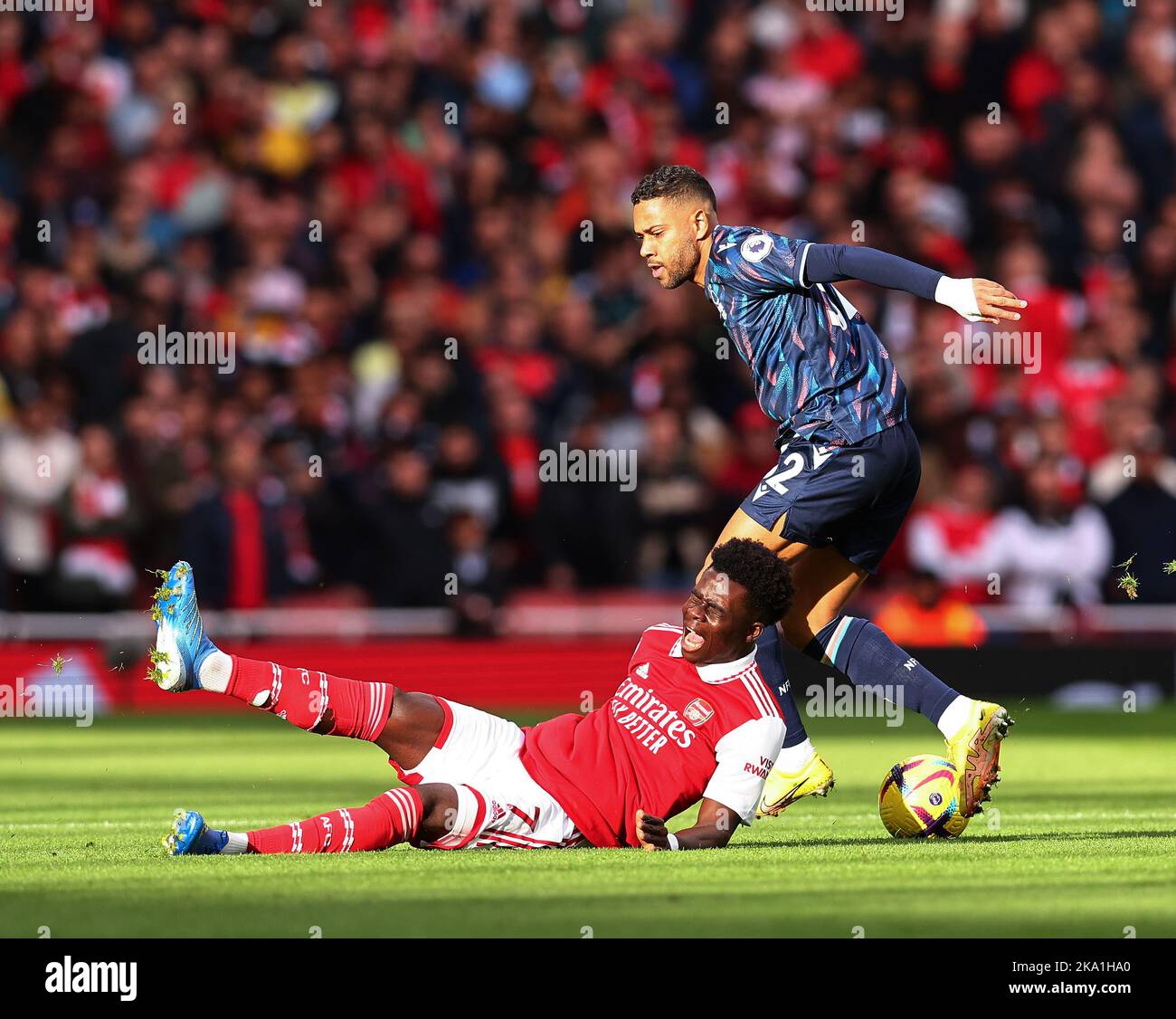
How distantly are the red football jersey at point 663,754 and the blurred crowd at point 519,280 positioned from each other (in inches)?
316

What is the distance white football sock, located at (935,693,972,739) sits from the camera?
789 cm

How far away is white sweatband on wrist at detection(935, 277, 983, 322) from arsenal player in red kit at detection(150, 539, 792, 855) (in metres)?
1.06

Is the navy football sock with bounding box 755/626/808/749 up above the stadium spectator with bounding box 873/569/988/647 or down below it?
above

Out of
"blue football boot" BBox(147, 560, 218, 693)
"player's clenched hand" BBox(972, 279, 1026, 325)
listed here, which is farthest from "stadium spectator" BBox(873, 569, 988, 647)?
"blue football boot" BBox(147, 560, 218, 693)

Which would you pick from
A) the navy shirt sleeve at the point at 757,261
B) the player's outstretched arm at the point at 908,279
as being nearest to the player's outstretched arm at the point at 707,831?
the player's outstretched arm at the point at 908,279

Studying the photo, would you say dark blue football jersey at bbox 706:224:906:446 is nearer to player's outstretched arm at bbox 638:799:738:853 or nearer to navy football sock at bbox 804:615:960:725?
navy football sock at bbox 804:615:960:725

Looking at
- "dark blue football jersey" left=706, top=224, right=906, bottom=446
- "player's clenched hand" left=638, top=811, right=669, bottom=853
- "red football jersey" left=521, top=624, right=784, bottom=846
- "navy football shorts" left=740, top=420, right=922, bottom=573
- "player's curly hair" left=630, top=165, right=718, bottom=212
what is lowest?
"player's clenched hand" left=638, top=811, right=669, bottom=853

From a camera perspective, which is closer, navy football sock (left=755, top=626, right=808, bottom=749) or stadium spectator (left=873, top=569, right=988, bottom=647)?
navy football sock (left=755, top=626, right=808, bottom=749)

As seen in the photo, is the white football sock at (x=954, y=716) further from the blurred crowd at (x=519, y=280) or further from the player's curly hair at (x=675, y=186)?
the blurred crowd at (x=519, y=280)

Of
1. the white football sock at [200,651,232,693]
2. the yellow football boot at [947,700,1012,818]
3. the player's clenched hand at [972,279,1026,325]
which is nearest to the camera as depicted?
the white football sock at [200,651,232,693]

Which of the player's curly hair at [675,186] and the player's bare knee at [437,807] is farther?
the player's curly hair at [675,186]

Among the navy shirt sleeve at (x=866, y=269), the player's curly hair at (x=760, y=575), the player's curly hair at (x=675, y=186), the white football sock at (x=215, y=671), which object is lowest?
the white football sock at (x=215, y=671)

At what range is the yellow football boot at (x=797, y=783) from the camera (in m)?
8.35

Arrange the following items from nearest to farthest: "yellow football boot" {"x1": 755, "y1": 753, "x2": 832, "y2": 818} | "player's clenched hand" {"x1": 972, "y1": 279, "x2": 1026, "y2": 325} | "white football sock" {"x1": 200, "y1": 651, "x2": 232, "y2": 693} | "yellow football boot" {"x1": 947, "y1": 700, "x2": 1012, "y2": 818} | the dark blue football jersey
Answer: "white football sock" {"x1": 200, "y1": 651, "x2": 232, "y2": 693}, "player's clenched hand" {"x1": 972, "y1": 279, "x2": 1026, "y2": 325}, "yellow football boot" {"x1": 947, "y1": 700, "x2": 1012, "y2": 818}, the dark blue football jersey, "yellow football boot" {"x1": 755, "y1": 753, "x2": 832, "y2": 818}
